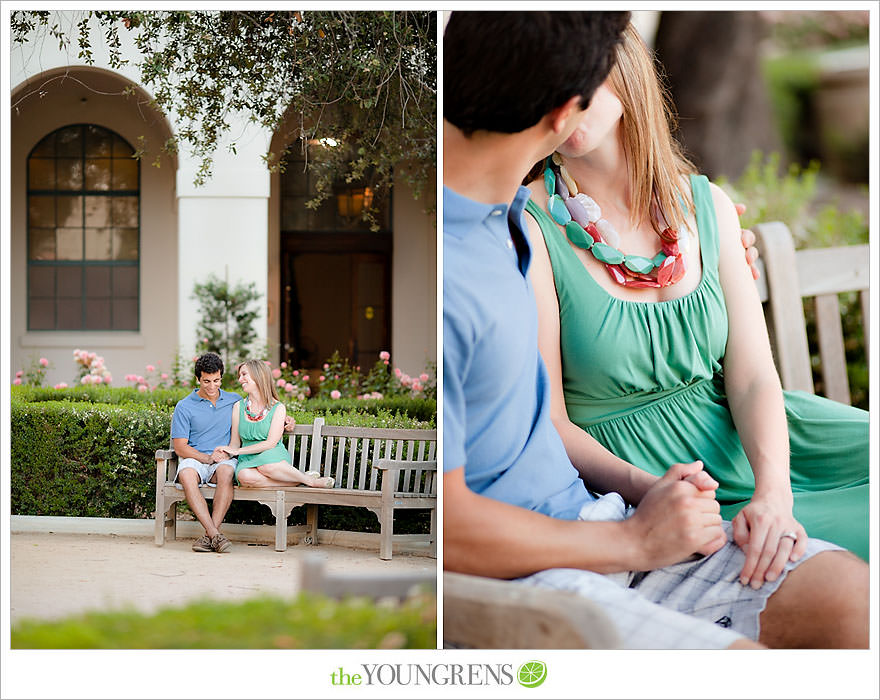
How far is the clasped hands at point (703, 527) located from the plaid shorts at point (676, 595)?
40 mm

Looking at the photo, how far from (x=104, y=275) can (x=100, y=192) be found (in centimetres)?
57

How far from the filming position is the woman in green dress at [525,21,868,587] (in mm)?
2518

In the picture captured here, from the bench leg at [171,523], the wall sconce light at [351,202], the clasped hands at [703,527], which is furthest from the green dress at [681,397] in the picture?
the wall sconce light at [351,202]

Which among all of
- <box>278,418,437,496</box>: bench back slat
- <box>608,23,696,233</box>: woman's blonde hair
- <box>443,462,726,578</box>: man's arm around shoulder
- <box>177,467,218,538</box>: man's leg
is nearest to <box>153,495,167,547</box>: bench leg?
<box>177,467,218,538</box>: man's leg

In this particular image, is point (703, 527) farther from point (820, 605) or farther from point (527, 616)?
point (527, 616)

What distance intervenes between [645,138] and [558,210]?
0.33 meters

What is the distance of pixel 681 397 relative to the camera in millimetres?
2639

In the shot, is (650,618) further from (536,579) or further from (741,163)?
(741,163)

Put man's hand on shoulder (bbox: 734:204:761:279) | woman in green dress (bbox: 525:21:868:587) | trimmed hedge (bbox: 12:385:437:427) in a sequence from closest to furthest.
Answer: woman in green dress (bbox: 525:21:868:587), man's hand on shoulder (bbox: 734:204:761:279), trimmed hedge (bbox: 12:385:437:427)

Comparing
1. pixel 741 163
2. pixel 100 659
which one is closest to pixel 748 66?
pixel 741 163

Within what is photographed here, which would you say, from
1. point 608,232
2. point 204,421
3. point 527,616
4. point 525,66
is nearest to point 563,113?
point 525,66

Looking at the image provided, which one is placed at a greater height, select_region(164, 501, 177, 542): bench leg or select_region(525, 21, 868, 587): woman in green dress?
select_region(525, 21, 868, 587): woman in green dress

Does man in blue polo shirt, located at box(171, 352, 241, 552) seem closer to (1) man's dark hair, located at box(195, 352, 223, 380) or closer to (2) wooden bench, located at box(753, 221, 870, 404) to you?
(1) man's dark hair, located at box(195, 352, 223, 380)

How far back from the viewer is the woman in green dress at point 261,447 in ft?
13.4
